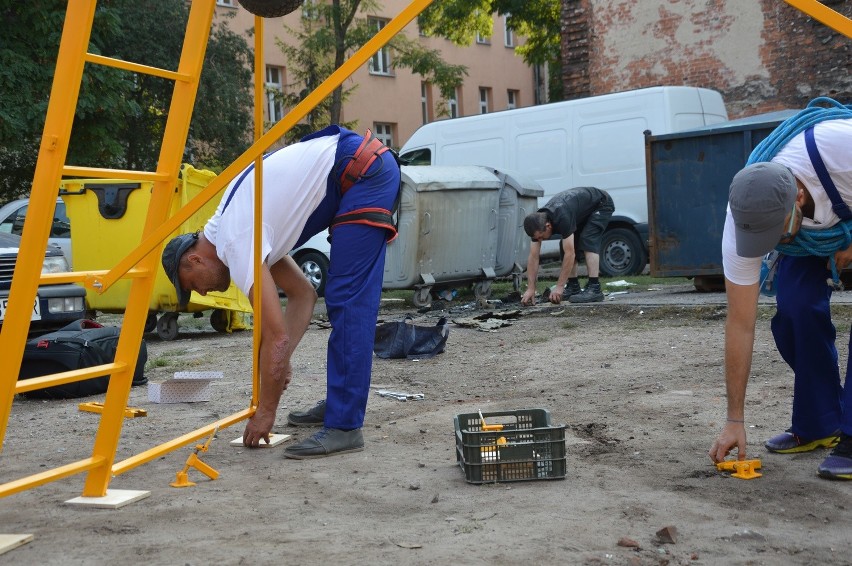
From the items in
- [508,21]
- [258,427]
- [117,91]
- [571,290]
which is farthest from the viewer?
[508,21]

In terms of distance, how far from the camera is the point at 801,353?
15.1ft

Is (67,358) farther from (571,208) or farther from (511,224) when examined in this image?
(511,224)

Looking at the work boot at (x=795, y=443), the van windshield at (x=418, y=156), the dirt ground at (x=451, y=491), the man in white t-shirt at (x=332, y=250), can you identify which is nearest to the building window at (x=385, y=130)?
the van windshield at (x=418, y=156)

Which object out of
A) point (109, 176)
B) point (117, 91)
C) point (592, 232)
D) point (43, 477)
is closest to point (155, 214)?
point (109, 176)

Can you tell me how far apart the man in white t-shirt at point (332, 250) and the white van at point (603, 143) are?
37.1 feet

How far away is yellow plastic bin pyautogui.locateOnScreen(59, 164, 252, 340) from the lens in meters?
10.9

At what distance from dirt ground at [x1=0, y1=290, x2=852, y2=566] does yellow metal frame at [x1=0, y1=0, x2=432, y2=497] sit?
390 millimetres

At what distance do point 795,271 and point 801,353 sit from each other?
36cm

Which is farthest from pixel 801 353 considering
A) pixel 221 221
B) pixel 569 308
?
pixel 569 308

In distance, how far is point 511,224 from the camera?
14.3 metres

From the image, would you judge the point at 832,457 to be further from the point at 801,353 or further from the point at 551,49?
the point at 551,49

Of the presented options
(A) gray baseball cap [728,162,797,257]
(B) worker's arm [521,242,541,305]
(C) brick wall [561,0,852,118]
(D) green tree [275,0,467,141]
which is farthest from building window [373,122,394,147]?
(A) gray baseball cap [728,162,797,257]

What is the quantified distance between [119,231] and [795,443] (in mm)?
8110

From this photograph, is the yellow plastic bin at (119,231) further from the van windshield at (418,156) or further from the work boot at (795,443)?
the van windshield at (418,156)
